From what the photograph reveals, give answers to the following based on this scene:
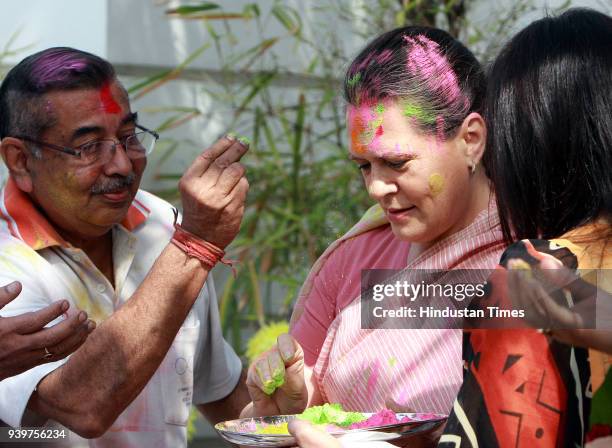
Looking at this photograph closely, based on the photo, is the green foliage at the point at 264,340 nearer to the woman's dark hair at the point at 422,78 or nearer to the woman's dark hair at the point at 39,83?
the woman's dark hair at the point at 39,83

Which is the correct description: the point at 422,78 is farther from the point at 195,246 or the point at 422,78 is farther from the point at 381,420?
the point at 381,420

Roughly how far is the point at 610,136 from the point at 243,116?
3.32 meters

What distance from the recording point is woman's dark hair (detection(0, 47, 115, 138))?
267 centimetres

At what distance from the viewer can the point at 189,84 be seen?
478 centimetres

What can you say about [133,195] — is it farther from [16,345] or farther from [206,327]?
[16,345]

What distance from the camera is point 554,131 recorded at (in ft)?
5.04

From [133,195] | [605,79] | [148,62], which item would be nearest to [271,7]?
[148,62]

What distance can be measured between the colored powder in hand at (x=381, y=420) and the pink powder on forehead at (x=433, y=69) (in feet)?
2.48

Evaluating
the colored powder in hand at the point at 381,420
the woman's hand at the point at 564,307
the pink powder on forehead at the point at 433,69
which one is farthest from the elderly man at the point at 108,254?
the woman's hand at the point at 564,307

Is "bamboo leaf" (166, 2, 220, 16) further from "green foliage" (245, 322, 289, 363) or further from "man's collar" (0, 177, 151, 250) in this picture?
"man's collar" (0, 177, 151, 250)

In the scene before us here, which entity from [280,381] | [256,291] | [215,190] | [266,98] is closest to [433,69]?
[215,190]

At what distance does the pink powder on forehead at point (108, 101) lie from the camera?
2.70 metres

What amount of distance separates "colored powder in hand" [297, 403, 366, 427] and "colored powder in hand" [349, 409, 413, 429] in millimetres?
28

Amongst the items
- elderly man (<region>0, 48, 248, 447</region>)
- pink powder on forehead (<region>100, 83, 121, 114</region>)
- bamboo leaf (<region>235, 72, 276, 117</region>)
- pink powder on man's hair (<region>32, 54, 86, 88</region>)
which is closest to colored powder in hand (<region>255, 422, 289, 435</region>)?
elderly man (<region>0, 48, 248, 447</region>)
